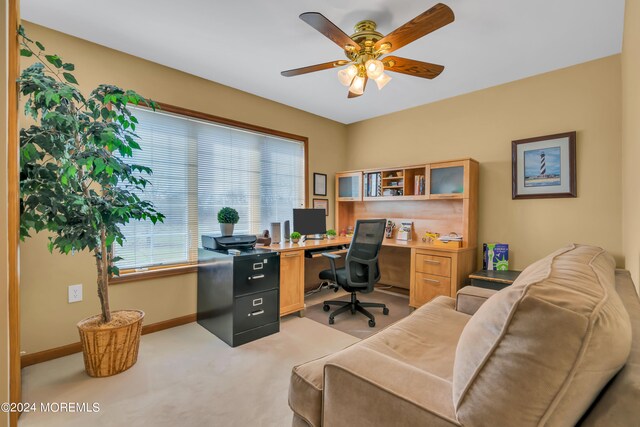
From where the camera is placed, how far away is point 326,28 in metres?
1.74

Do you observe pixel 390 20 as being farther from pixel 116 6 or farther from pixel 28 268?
pixel 28 268

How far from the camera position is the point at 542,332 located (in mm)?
628

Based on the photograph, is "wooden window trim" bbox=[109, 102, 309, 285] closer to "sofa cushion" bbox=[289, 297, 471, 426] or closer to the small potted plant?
the small potted plant

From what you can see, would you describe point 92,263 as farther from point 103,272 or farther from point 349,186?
point 349,186

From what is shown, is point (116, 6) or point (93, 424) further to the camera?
point (116, 6)

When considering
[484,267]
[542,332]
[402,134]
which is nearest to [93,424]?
[542,332]

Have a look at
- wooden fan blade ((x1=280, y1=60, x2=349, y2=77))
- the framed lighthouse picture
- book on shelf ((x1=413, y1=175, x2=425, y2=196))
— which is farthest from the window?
the framed lighthouse picture

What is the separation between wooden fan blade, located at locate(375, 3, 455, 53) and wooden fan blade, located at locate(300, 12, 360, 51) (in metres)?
0.22

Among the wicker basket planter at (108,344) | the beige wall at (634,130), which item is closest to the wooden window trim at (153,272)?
the wicker basket planter at (108,344)

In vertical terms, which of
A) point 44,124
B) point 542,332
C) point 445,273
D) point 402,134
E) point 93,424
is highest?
point 402,134

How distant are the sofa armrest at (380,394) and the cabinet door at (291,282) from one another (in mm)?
1962

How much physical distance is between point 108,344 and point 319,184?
3.03m

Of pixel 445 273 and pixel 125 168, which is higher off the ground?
pixel 125 168

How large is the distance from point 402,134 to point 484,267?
2002 millimetres
